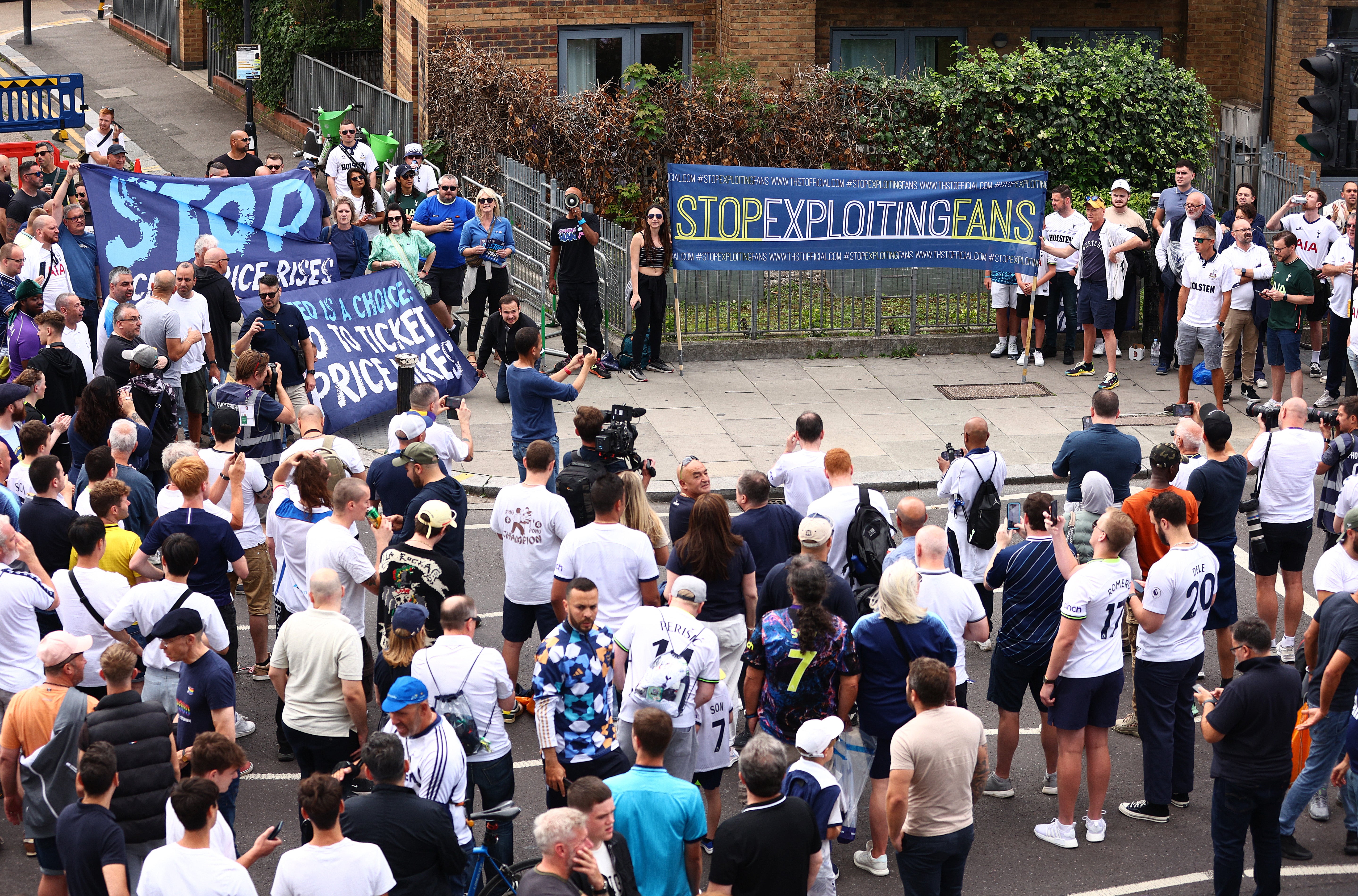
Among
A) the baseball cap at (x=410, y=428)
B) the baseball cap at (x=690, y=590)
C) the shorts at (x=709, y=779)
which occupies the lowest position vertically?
the shorts at (x=709, y=779)

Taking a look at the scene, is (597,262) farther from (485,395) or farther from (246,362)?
(246,362)

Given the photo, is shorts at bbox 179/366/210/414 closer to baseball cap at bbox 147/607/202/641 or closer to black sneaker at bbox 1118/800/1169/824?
baseball cap at bbox 147/607/202/641

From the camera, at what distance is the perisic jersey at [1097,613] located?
7902 mm

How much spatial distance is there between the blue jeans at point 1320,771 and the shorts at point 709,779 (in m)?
3.01

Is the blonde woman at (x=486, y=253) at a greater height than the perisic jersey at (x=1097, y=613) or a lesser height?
greater

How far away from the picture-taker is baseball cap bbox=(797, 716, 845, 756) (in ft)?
21.5

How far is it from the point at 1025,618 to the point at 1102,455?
217cm

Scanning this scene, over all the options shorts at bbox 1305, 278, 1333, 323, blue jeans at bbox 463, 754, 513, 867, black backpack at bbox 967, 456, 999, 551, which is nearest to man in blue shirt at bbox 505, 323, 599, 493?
black backpack at bbox 967, 456, 999, 551

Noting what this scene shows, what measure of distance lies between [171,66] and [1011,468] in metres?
→ 26.5

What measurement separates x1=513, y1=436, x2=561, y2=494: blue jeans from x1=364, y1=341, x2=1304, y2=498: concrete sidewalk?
638 mm

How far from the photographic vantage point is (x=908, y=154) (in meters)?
20.7

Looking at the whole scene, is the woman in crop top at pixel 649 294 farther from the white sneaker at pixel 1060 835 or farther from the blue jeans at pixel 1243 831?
the blue jeans at pixel 1243 831

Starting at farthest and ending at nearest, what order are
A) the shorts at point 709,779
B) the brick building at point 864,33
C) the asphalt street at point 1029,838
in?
the brick building at point 864,33 < the asphalt street at point 1029,838 < the shorts at point 709,779

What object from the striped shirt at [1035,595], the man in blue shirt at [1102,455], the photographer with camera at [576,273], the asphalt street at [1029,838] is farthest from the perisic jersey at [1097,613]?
the photographer with camera at [576,273]
